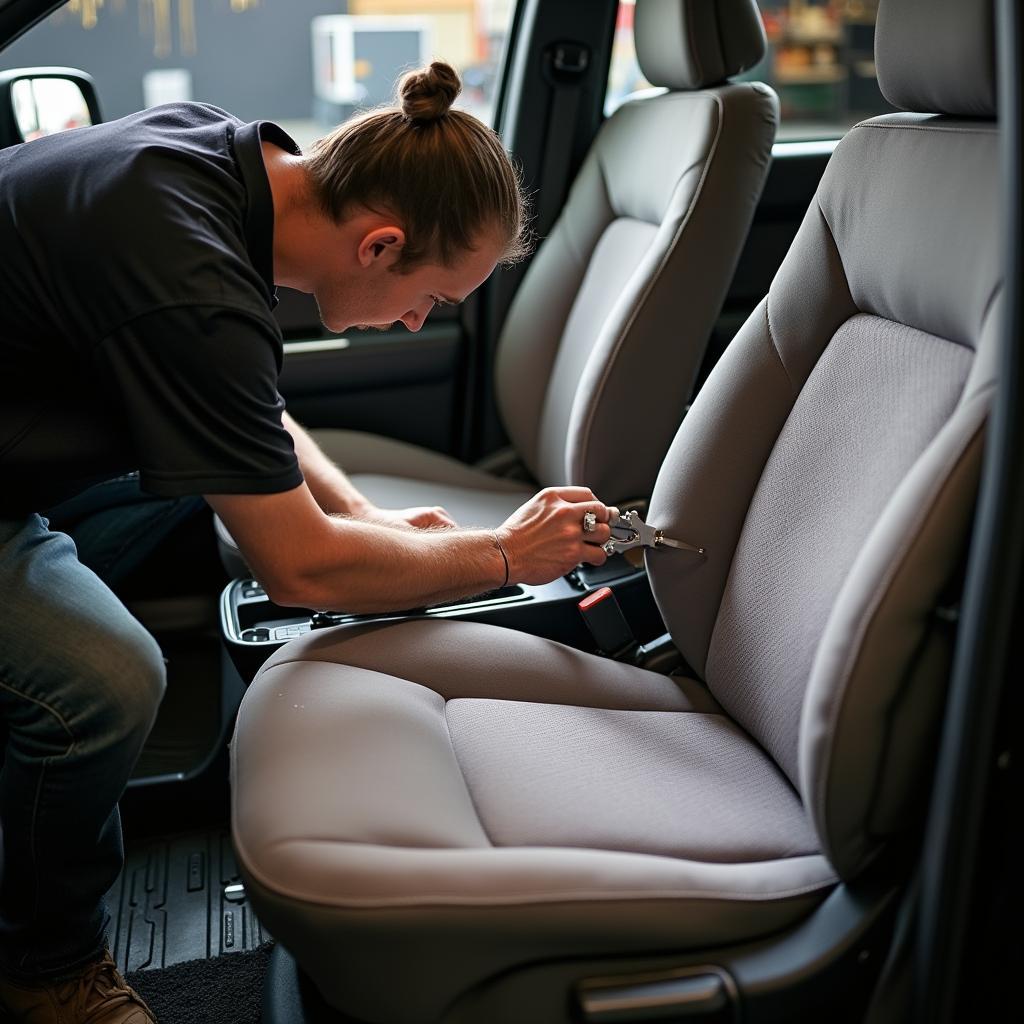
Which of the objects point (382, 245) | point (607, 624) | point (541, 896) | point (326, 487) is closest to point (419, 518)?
point (326, 487)

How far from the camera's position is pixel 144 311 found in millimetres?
1153

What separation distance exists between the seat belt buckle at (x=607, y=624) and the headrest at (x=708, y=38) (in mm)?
918

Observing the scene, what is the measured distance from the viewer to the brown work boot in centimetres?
142

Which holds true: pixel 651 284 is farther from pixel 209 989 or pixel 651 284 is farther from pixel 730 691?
pixel 209 989

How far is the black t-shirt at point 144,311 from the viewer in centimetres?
116

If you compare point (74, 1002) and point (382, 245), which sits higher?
point (382, 245)

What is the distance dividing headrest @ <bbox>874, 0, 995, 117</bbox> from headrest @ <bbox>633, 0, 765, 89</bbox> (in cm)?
65

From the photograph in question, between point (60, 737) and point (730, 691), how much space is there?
0.75m

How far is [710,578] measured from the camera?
141cm

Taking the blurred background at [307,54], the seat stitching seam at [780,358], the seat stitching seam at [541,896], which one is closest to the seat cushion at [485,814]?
the seat stitching seam at [541,896]

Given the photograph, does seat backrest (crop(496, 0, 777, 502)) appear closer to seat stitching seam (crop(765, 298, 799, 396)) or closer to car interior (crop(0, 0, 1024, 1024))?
car interior (crop(0, 0, 1024, 1024))

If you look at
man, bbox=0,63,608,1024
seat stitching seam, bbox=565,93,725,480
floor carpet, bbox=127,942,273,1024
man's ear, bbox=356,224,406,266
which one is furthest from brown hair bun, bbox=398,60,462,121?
floor carpet, bbox=127,942,273,1024

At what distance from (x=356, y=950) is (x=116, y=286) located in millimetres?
655

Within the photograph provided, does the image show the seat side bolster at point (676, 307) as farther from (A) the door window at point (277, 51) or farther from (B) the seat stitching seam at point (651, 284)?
(A) the door window at point (277, 51)
